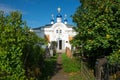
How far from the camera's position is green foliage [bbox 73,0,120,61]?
15391 millimetres

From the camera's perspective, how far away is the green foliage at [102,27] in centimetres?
1539

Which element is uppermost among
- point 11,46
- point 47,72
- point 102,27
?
point 102,27

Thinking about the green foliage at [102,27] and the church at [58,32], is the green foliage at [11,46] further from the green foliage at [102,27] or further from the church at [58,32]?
the church at [58,32]

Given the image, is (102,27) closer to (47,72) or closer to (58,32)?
(47,72)

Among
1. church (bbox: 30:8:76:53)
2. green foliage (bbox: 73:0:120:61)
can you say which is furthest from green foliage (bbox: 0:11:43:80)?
church (bbox: 30:8:76:53)

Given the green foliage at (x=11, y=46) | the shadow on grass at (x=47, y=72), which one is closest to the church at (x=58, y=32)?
the shadow on grass at (x=47, y=72)

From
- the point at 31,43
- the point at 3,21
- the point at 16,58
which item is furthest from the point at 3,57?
the point at 31,43

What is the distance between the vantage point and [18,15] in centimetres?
1126

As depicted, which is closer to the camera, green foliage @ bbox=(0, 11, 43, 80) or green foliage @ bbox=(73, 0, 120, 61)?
green foliage @ bbox=(0, 11, 43, 80)

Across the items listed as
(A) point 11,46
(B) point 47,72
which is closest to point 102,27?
(B) point 47,72

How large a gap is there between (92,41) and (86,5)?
2.70 metres

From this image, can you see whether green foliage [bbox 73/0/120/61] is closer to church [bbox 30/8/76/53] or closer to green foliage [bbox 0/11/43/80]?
green foliage [bbox 0/11/43/80]

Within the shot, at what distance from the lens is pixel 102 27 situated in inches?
612

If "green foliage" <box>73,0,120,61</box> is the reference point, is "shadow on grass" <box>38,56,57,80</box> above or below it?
below
